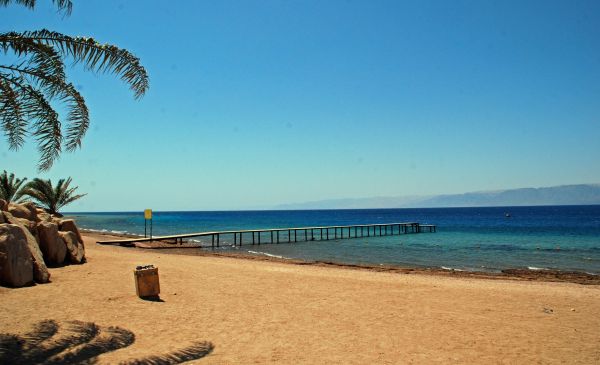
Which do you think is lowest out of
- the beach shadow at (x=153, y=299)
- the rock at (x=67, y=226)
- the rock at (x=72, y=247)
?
the beach shadow at (x=153, y=299)

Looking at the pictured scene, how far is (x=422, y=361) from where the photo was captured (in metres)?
6.40

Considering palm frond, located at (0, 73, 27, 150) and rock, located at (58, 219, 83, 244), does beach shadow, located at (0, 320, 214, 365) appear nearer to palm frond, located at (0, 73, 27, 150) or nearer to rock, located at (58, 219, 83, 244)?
palm frond, located at (0, 73, 27, 150)

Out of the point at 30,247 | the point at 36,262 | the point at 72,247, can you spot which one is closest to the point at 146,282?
the point at 36,262

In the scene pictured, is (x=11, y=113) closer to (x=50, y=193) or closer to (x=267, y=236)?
(x=50, y=193)

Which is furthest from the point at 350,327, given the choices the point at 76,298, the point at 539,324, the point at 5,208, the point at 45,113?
the point at 5,208

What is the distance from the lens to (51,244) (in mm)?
12477

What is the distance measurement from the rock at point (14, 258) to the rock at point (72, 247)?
150 inches

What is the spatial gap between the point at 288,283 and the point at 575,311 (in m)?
7.73

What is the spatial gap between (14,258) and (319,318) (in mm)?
6868

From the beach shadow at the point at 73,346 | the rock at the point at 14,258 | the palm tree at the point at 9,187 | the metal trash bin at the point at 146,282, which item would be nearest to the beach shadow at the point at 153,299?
the metal trash bin at the point at 146,282

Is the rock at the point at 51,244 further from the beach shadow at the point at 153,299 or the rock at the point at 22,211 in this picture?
the beach shadow at the point at 153,299

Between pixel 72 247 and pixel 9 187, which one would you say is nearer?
pixel 72 247

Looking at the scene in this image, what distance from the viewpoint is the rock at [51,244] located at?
1226 cm

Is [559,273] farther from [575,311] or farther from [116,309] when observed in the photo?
[116,309]
